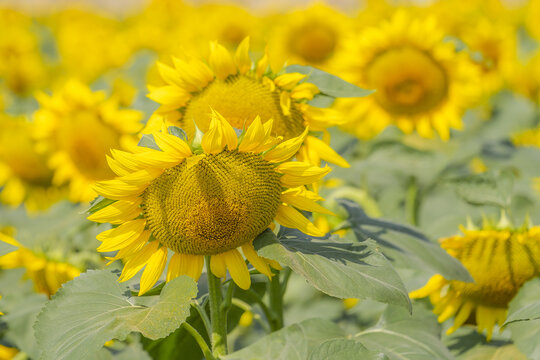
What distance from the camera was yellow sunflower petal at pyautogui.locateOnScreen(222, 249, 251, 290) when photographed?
1052 millimetres

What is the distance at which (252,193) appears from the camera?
1.02 metres

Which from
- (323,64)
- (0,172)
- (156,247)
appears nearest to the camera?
(156,247)

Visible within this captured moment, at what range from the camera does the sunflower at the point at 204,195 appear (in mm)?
1000

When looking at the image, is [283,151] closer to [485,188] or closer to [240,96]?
[240,96]

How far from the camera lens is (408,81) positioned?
2359mm

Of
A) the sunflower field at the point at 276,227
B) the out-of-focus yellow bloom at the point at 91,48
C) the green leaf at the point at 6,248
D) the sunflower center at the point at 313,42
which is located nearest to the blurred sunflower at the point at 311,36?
the sunflower center at the point at 313,42

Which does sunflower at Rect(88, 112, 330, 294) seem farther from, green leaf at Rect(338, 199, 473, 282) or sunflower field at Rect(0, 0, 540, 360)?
green leaf at Rect(338, 199, 473, 282)

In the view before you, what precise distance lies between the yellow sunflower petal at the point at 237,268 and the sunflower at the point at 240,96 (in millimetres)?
262

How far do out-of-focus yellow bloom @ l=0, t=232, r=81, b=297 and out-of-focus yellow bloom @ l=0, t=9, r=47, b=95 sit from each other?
133 inches

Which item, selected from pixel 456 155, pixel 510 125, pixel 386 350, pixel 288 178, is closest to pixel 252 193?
pixel 288 178

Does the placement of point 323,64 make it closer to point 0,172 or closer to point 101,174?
point 101,174

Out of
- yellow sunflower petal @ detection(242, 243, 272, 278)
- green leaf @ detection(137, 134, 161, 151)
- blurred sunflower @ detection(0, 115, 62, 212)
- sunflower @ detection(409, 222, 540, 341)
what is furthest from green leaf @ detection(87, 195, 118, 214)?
blurred sunflower @ detection(0, 115, 62, 212)

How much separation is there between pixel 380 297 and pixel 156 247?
0.37 metres

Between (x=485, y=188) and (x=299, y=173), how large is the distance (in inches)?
26.5
